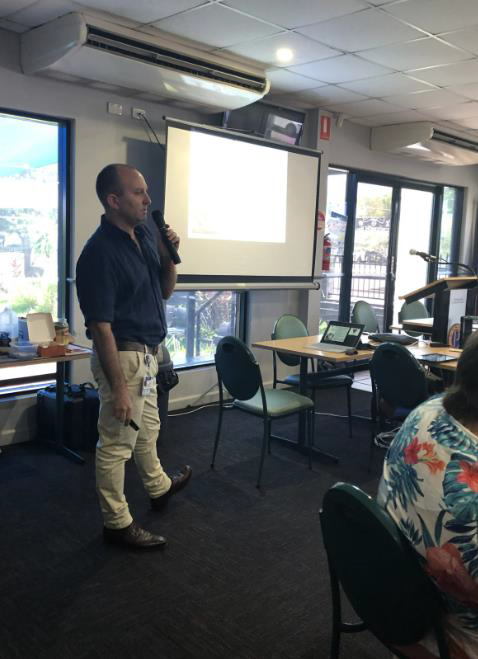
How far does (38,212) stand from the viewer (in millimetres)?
4137

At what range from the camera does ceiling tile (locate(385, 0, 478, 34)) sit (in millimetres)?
3193

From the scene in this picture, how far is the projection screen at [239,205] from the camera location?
4.51 meters

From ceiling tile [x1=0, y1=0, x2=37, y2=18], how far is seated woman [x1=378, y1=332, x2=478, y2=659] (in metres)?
3.11

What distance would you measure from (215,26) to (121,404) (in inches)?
96.3

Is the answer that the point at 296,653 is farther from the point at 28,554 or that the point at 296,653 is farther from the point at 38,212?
the point at 38,212

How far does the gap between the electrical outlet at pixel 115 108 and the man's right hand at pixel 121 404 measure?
252cm

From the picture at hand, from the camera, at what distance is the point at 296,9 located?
3312 millimetres

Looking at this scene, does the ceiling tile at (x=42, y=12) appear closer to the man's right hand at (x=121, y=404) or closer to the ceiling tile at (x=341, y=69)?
the ceiling tile at (x=341, y=69)

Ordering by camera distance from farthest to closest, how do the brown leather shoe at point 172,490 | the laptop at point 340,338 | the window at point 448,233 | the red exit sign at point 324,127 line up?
the window at point 448,233 < the red exit sign at point 324,127 < the laptop at point 340,338 < the brown leather shoe at point 172,490

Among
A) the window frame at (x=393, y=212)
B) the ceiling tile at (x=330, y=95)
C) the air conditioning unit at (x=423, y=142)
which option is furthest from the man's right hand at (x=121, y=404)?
the air conditioning unit at (x=423, y=142)

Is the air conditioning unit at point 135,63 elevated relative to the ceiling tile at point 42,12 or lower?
lower

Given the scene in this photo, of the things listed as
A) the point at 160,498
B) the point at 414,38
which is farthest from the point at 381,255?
the point at 160,498

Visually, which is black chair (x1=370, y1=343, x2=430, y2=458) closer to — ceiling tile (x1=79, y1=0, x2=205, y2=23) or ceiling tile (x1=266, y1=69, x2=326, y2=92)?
ceiling tile (x1=79, y1=0, x2=205, y2=23)

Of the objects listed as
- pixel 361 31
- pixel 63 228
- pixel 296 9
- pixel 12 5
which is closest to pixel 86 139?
pixel 63 228
